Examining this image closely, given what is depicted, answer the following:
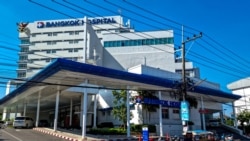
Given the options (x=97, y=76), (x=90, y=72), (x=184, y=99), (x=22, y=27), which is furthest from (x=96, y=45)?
(x=22, y=27)

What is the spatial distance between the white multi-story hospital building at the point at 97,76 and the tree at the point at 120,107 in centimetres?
95

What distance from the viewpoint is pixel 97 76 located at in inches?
1037

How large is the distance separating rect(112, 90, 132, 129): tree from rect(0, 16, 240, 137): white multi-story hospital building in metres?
0.95

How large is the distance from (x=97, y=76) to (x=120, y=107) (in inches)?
394

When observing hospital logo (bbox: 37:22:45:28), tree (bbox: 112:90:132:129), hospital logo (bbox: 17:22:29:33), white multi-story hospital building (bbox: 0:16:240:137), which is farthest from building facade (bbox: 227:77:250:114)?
hospital logo (bbox: 17:22:29:33)

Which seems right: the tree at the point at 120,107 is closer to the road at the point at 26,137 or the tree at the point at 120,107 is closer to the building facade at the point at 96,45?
the road at the point at 26,137

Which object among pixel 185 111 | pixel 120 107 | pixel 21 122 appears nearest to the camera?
pixel 185 111

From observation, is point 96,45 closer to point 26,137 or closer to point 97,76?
point 97,76

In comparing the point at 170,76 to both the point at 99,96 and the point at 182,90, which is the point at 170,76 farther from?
→ the point at 182,90

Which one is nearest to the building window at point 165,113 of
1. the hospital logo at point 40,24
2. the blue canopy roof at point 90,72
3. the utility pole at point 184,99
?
the blue canopy roof at point 90,72

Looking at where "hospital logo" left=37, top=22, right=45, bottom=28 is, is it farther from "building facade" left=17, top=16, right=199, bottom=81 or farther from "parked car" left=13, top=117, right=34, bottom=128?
"parked car" left=13, top=117, right=34, bottom=128

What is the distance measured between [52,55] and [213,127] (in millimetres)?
56710

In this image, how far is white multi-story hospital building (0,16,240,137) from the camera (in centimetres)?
2769

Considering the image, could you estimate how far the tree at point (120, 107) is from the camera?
34531 millimetres
